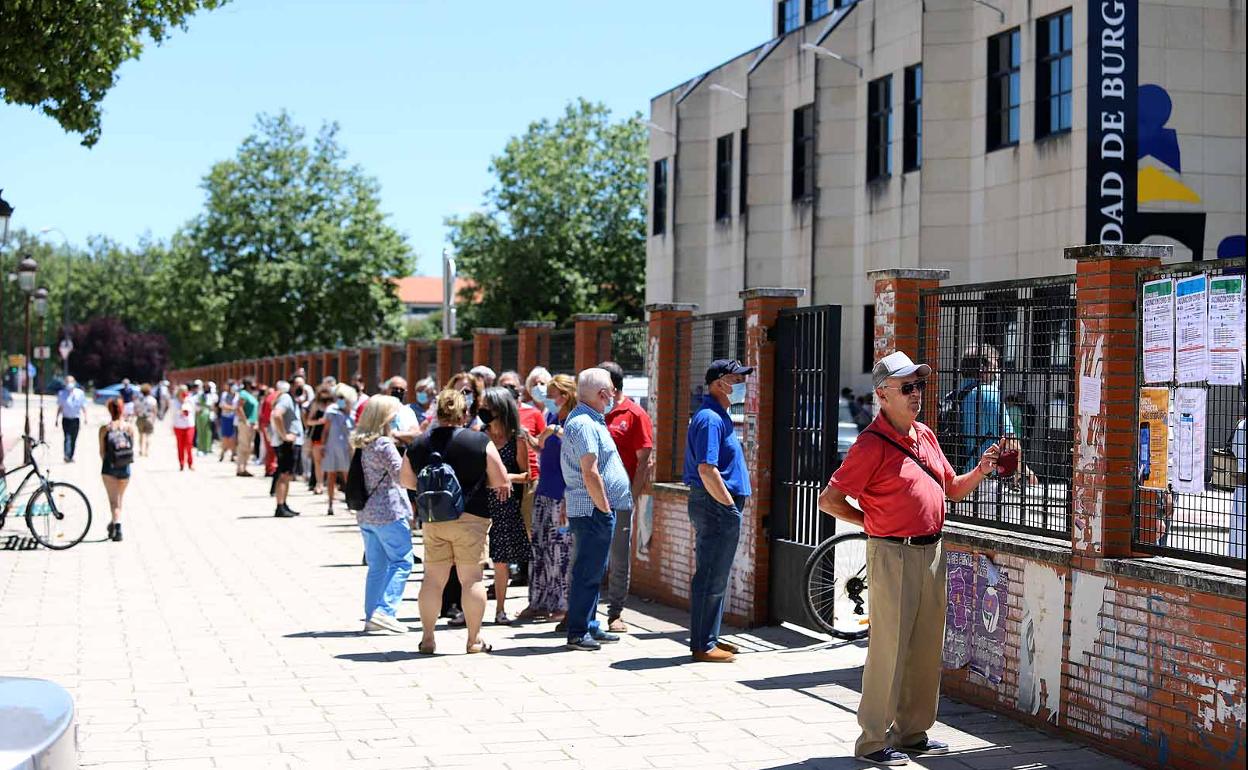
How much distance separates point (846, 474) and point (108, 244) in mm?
138373

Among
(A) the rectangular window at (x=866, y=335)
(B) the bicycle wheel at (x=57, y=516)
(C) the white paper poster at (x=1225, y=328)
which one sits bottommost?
(B) the bicycle wheel at (x=57, y=516)

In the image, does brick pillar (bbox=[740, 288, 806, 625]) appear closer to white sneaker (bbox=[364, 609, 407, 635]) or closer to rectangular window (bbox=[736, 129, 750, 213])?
white sneaker (bbox=[364, 609, 407, 635])

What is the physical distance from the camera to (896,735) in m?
7.21

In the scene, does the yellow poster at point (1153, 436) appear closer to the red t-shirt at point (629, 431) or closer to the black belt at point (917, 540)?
the black belt at point (917, 540)

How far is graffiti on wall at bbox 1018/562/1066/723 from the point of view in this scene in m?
7.72

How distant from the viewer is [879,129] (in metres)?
36.7

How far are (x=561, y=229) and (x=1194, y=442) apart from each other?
60190mm

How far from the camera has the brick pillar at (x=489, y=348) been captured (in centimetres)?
1930

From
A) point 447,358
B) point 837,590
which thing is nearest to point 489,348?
point 447,358

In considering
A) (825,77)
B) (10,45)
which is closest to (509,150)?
(825,77)

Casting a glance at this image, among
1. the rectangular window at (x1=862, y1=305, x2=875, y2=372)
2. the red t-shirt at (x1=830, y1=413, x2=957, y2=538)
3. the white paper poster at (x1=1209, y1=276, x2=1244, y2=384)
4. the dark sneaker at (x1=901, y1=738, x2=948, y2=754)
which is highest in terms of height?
the rectangular window at (x1=862, y1=305, x2=875, y2=372)

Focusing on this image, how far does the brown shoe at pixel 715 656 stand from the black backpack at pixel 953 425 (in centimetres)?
198

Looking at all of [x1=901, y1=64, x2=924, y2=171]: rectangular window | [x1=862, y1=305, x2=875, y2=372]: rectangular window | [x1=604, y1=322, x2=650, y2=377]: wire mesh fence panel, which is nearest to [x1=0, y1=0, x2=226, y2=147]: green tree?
[x1=604, y1=322, x2=650, y2=377]: wire mesh fence panel

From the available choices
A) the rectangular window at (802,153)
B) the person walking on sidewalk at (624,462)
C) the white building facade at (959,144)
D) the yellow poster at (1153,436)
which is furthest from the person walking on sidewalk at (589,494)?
the rectangular window at (802,153)
